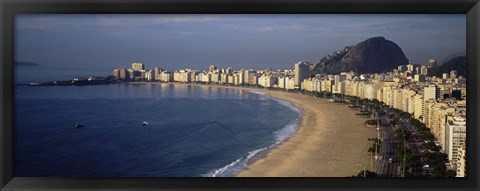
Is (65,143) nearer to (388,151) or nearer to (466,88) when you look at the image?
(388,151)

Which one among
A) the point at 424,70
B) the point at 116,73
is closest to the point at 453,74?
the point at 424,70

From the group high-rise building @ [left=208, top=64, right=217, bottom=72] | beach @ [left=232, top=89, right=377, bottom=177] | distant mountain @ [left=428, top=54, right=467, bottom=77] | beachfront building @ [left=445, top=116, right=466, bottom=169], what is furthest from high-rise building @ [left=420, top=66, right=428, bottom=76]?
high-rise building @ [left=208, top=64, right=217, bottom=72]

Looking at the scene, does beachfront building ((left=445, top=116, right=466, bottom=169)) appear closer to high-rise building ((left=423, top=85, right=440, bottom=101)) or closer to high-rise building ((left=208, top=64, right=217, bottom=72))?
high-rise building ((left=423, top=85, right=440, bottom=101))

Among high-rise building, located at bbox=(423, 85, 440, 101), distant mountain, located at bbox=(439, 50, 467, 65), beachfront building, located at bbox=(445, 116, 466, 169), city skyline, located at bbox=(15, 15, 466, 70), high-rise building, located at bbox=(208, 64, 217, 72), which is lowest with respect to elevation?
beachfront building, located at bbox=(445, 116, 466, 169)

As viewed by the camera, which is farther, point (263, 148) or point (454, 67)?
point (263, 148)

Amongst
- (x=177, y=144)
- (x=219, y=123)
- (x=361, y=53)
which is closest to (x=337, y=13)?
(x=361, y=53)

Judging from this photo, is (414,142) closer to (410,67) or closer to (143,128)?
(410,67)

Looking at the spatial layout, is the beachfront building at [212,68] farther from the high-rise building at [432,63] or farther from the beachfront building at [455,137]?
the beachfront building at [455,137]
